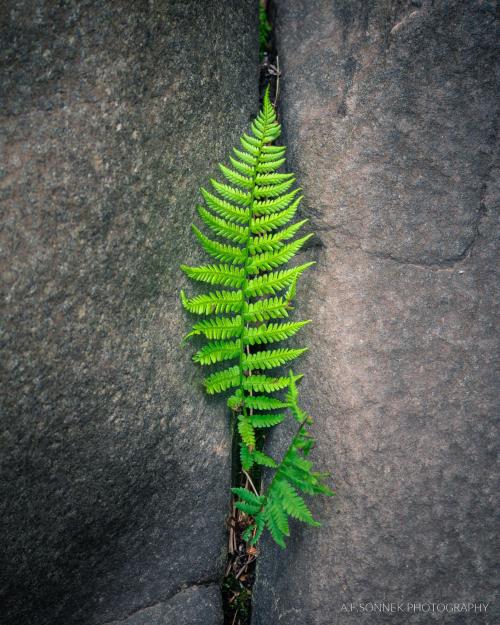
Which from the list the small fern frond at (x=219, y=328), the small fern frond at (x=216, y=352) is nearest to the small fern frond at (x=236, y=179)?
the small fern frond at (x=219, y=328)

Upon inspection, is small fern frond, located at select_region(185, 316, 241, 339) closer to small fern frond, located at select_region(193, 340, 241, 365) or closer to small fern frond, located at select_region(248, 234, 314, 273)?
small fern frond, located at select_region(193, 340, 241, 365)

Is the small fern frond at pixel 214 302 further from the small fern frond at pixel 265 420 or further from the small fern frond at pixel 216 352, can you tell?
the small fern frond at pixel 265 420

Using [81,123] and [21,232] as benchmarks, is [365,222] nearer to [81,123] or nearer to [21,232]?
[81,123]

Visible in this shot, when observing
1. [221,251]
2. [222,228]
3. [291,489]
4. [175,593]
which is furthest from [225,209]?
[175,593]

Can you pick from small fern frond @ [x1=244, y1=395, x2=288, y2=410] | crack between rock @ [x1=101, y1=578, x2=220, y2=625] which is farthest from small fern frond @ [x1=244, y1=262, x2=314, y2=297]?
crack between rock @ [x1=101, y1=578, x2=220, y2=625]

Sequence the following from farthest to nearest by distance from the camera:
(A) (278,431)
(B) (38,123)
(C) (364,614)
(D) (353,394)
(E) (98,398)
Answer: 1. (A) (278,431)
2. (D) (353,394)
3. (C) (364,614)
4. (E) (98,398)
5. (B) (38,123)

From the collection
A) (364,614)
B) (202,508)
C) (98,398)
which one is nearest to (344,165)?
(98,398)
